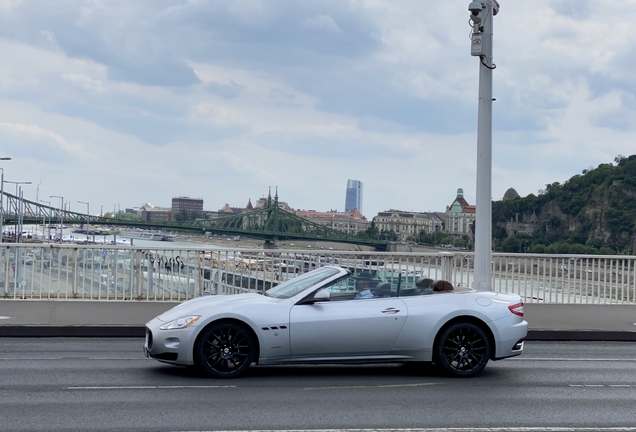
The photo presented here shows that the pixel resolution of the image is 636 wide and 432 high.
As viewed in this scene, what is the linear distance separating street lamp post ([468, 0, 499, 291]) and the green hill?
826 inches

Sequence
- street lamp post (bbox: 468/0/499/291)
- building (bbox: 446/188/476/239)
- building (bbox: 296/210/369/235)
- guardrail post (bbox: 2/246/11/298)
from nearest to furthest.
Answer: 1. street lamp post (bbox: 468/0/499/291)
2. guardrail post (bbox: 2/246/11/298)
3. building (bbox: 446/188/476/239)
4. building (bbox: 296/210/369/235)

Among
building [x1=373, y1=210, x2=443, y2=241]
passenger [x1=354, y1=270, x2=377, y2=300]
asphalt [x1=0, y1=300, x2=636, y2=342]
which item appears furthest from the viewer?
building [x1=373, y1=210, x2=443, y2=241]

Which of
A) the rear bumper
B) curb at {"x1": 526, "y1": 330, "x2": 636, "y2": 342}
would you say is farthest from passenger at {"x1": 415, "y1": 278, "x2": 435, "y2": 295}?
curb at {"x1": 526, "y1": 330, "x2": 636, "y2": 342}

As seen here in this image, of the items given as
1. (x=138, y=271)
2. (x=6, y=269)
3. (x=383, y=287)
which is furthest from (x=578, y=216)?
(x=383, y=287)

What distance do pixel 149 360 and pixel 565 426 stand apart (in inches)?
211

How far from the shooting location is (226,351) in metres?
8.52

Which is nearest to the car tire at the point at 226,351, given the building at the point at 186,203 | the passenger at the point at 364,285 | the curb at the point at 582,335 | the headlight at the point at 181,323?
the headlight at the point at 181,323

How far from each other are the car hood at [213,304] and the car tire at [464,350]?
81.0 inches

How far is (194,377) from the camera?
8617 millimetres

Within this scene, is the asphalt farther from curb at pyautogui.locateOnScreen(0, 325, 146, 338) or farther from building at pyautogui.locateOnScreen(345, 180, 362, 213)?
building at pyautogui.locateOnScreen(345, 180, 362, 213)

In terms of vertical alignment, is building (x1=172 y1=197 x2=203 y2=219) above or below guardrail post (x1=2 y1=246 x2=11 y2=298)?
above

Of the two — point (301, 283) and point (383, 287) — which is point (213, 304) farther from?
point (383, 287)

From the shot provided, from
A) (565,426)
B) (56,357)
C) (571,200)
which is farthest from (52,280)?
(571,200)

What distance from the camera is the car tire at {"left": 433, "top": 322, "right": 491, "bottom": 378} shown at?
8.92 meters
